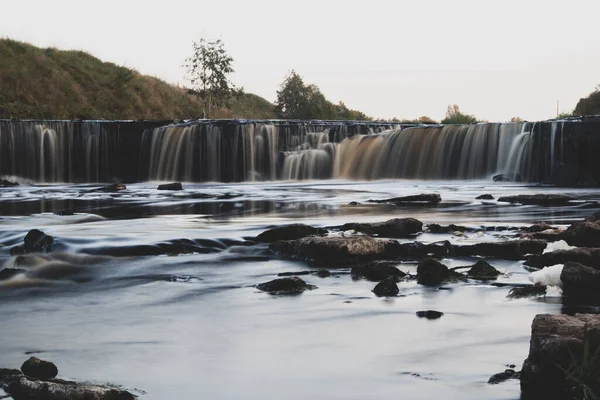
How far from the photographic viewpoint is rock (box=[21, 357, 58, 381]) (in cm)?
533

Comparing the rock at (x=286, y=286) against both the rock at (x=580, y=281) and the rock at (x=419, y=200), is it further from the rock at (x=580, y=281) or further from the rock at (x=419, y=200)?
the rock at (x=419, y=200)

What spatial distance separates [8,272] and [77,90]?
5438 centimetres

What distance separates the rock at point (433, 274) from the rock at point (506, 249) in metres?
1.69

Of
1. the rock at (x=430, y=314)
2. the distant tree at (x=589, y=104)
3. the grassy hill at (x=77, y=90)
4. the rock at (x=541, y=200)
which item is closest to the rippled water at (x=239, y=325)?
the rock at (x=430, y=314)

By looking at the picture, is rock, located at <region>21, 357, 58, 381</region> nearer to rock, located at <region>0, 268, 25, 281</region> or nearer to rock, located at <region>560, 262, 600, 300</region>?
rock, located at <region>560, 262, 600, 300</region>

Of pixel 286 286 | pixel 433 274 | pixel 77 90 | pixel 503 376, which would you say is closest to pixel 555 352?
pixel 503 376

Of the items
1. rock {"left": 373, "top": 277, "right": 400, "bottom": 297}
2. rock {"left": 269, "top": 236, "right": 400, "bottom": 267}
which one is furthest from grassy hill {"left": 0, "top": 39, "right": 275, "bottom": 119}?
rock {"left": 373, "top": 277, "right": 400, "bottom": 297}

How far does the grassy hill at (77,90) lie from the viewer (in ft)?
194

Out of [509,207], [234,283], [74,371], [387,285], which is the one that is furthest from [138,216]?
[74,371]

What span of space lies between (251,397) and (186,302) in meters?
3.20

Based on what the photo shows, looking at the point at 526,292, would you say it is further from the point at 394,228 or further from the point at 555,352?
the point at 394,228

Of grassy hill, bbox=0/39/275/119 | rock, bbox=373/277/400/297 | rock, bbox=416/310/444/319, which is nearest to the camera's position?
rock, bbox=416/310/444/319

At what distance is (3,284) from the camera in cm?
947

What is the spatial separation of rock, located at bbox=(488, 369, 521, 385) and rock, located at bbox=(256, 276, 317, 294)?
10.8 ft
